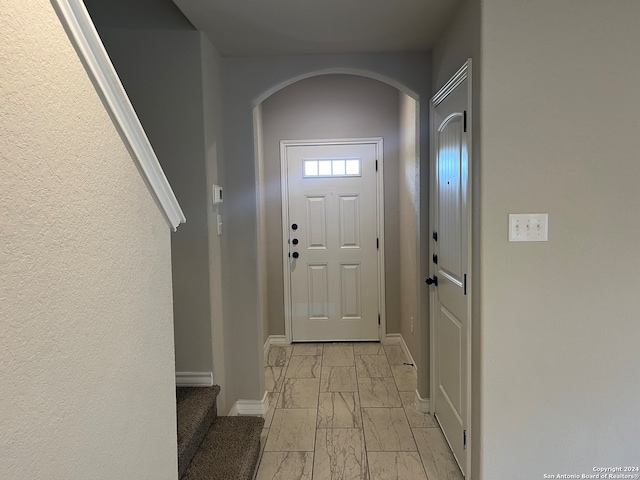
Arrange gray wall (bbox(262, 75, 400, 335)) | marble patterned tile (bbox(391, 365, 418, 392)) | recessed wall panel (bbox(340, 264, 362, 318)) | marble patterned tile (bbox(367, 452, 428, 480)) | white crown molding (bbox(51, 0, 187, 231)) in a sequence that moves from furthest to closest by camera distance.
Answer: recessed wall panel (bbox(340, 264, 362, 318)), gray wall (bbox(262, 75, 400, 335)), marble patterned tile (bbox(391, 365, 418, 392)), marble patterned tile (bbox(367, 452, 428, 480)), white crown molding (bbox(51, 0, 187, 231))

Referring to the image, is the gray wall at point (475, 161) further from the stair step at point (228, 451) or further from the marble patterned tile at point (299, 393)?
the marble patterned tile at point (299, 393)

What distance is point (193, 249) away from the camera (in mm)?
2447

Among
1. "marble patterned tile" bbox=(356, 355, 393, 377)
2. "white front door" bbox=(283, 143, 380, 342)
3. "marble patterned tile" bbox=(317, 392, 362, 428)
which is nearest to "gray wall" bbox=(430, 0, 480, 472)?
"marble patterned tile" bbox=(317, 392, 362, 428)

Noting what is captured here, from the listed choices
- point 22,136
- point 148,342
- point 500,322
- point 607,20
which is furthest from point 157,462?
point 607,20

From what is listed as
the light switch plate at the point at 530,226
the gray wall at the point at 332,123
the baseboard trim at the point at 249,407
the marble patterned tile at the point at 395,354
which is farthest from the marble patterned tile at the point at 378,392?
the light switch plate at the point at 530,226

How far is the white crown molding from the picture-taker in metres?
0.95

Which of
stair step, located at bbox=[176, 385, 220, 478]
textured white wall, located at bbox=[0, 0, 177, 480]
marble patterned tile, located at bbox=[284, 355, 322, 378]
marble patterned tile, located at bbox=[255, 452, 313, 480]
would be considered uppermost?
textured white wall, located at bbox=[0, 0, 177, 480]

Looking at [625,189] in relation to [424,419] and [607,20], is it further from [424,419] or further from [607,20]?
[424,419]

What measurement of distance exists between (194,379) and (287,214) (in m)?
2.00

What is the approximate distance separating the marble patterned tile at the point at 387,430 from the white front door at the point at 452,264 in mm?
222

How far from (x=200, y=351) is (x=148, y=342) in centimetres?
124

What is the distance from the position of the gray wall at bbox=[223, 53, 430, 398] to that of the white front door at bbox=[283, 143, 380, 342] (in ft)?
4.48

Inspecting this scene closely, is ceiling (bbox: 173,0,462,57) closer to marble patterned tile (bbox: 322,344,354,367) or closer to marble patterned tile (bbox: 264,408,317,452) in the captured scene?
marble patterned tile (bbox: 264,408,317,452)

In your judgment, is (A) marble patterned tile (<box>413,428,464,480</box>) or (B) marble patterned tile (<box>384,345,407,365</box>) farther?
(B) marble patterned tile (<box>384,345,407,365</box>)
